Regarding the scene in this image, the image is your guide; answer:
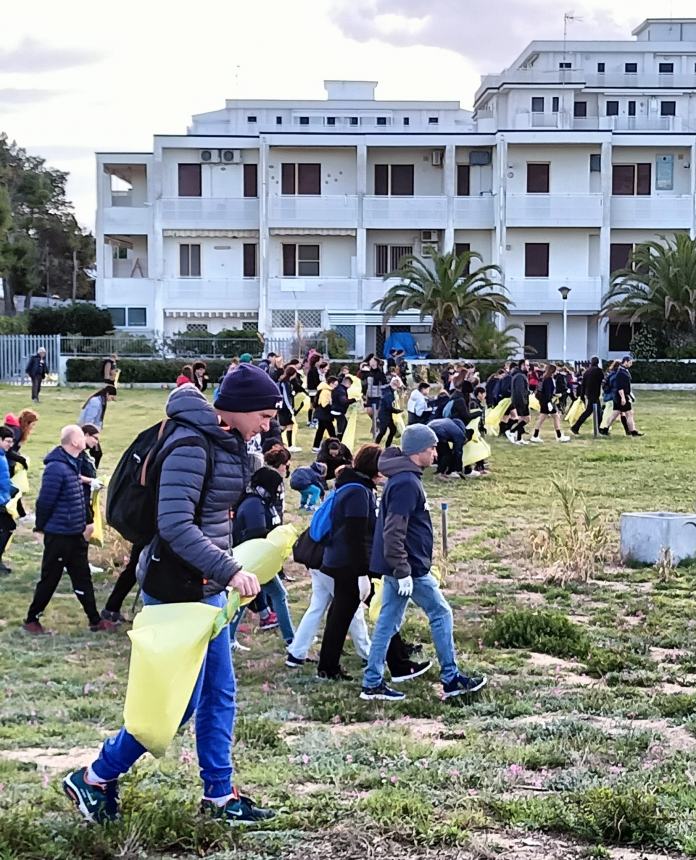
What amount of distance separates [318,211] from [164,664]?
46.3 m

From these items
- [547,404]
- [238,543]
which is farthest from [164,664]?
[547,404]

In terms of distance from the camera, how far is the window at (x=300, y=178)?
166 ft

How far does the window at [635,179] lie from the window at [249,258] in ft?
49.4

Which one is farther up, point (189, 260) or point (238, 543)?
point (189, 260)

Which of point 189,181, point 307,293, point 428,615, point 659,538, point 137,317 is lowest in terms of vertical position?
point 659,538

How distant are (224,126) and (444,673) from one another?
56509 mm

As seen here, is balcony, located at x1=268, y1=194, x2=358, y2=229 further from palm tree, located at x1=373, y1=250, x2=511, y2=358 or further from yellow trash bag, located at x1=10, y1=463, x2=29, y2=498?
yellow trash bag, located at x1=10, y1=463, x2=29, y2=498

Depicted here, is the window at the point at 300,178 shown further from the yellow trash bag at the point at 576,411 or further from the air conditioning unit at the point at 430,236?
the yellow trash bag at the point at 576,411

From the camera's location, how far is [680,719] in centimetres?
657

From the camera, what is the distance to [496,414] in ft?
79.2

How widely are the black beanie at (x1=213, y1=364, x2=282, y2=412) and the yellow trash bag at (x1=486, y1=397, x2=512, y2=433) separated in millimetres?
19074

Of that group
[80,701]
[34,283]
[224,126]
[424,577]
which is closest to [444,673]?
[424,577]

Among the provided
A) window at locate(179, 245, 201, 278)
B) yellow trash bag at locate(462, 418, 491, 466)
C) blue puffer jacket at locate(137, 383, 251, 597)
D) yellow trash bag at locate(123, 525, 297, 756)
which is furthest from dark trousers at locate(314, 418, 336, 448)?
window at locate(179, 245, 201, 278)

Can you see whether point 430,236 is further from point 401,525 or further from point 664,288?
point 401,525
